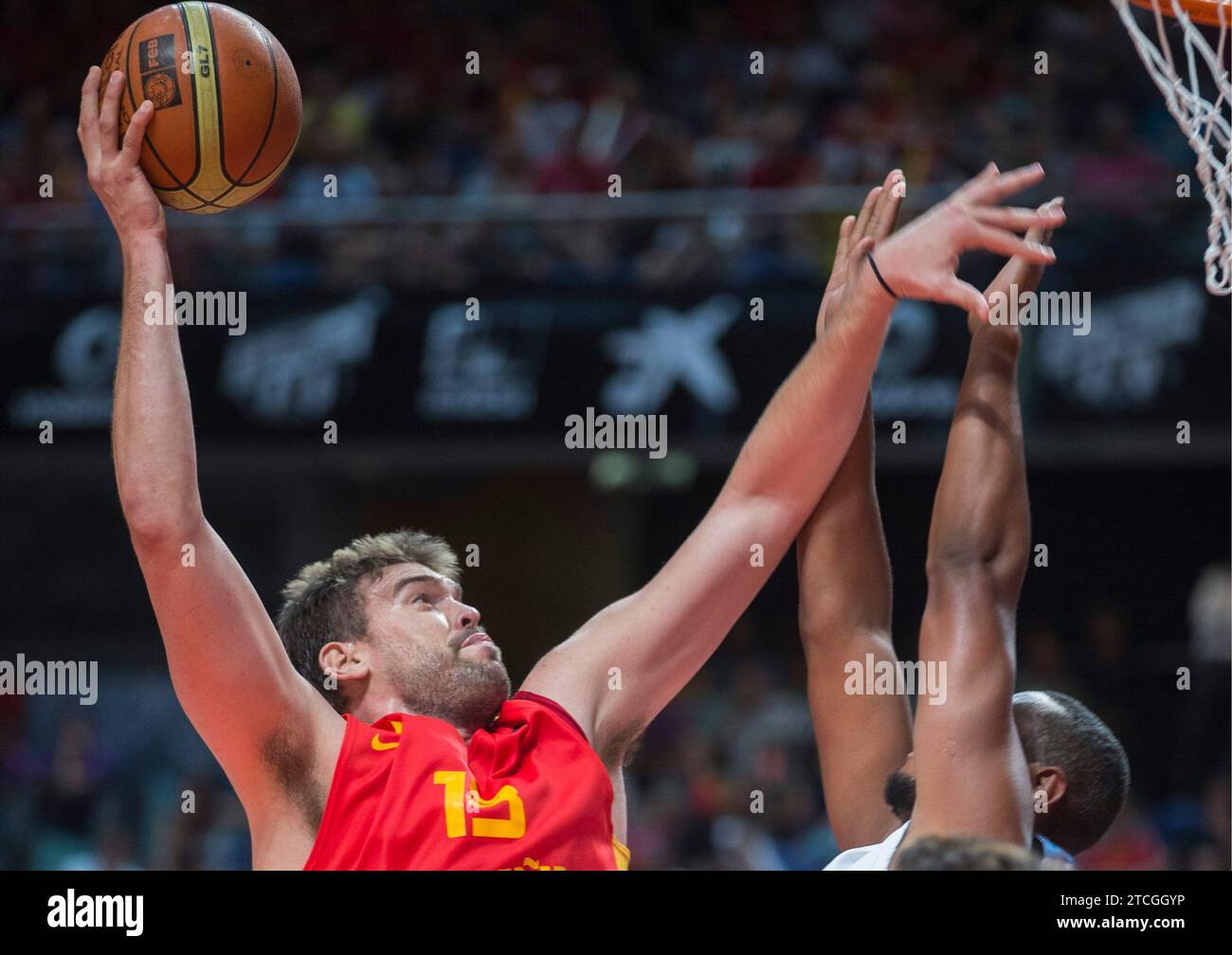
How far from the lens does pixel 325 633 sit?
11.8ft

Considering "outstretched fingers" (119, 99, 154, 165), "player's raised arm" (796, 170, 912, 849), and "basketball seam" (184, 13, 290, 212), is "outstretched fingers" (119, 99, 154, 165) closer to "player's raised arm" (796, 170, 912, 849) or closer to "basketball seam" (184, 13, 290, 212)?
"basketball seam" (184, 13, 290, 212)

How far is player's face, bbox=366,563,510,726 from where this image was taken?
343 cm

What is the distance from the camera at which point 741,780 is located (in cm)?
816

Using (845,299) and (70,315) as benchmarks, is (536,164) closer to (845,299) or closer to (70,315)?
(70,315)

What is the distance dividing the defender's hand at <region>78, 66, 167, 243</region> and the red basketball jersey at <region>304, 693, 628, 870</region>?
3.56ft

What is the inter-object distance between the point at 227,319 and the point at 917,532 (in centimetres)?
450

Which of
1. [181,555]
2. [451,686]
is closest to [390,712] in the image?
[451,686]

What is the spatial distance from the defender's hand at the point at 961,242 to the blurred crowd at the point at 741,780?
4653mm

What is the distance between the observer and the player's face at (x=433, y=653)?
3426 mm

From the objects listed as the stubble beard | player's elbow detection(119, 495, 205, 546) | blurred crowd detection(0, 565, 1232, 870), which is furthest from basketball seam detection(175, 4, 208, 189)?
blurred crowd detection(0, 565, 1232, 870)

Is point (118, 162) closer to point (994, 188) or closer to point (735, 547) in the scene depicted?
point (735, 547)

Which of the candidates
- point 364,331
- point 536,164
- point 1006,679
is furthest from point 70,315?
point 1006,679

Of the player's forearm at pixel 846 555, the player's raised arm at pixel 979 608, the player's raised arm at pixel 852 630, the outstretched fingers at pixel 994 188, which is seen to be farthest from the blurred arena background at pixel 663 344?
the outstretched fingers at pixel 994 188

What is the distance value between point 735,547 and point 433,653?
2.27ft
